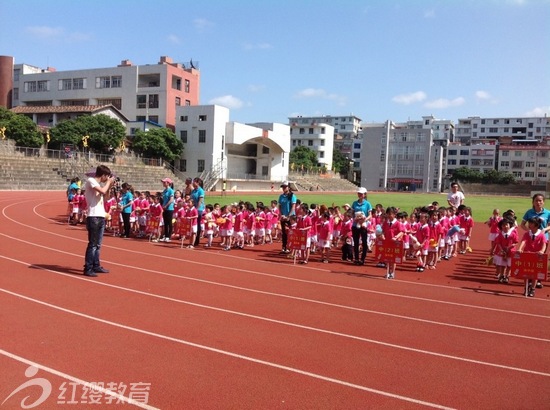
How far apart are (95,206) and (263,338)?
4215 millimetres

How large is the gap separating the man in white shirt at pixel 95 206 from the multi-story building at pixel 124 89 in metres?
54.1

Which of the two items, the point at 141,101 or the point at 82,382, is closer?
the point at 82,382

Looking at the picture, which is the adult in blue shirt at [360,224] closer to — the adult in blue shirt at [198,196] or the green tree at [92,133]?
the adult in blue shirt at [198,196]

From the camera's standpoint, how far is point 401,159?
308ft

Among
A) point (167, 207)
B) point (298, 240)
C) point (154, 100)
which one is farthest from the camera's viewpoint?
point (154, 100)

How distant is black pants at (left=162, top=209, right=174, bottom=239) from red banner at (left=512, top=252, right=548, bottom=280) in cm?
887

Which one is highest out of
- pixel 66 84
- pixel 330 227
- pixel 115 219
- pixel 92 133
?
pixel 66 84

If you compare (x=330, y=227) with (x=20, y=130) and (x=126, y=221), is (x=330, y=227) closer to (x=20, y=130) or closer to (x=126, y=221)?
(x=126, y=221)

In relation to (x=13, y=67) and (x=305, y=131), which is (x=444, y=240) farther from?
(x=305, y=131)

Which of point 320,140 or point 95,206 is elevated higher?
point 320,140

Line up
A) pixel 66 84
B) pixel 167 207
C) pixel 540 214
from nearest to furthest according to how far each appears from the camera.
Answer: pixel 540 214
pixel 167 207
pixel 66 84

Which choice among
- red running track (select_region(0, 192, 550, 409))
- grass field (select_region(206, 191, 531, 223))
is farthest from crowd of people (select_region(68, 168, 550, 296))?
grass field (select_region(206, 191, 531, 223))

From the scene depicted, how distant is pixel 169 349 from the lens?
16.6ft

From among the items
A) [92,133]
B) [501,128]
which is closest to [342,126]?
[501,128]
